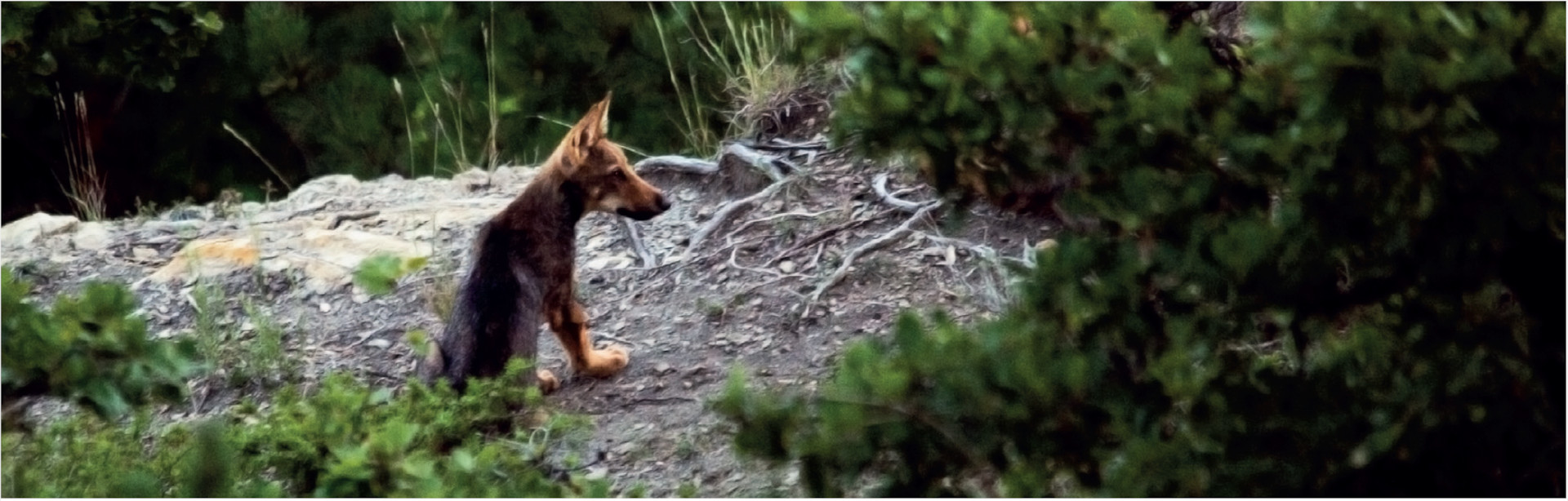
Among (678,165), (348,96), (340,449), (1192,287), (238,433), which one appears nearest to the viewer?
(1192,287)

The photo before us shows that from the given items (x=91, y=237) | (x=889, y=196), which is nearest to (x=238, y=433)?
(x=889, y=196)

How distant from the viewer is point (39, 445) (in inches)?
173

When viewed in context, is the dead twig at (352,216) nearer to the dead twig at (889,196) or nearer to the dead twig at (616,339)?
the dead twig at (616,339)

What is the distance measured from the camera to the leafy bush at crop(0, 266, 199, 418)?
3.07m

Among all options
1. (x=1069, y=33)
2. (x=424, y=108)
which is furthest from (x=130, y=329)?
(x=424, y=108)

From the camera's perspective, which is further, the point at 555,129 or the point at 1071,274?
the point at 555,129

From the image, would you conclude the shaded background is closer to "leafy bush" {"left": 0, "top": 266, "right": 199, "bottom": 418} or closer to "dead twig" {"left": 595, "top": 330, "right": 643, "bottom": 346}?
"dead twig" {"left": 595, "top": 330, "right": 643, "bottom": 346}

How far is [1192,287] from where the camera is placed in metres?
2.90

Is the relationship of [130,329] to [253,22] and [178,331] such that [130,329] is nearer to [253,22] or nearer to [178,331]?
[178,331]

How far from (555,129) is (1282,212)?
7320mm

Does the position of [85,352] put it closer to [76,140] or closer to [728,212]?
[728,212]

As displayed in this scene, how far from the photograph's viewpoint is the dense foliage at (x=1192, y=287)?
2.60m

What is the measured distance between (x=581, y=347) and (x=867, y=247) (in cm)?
109

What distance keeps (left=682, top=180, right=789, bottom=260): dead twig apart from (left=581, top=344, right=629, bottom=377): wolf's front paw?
0.90 m
